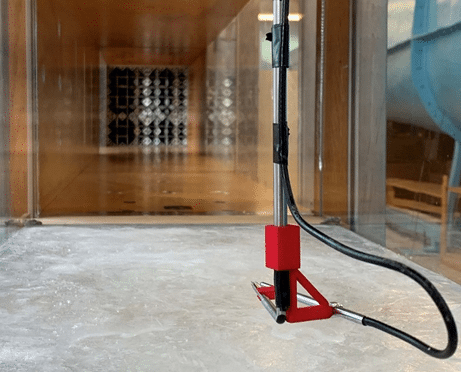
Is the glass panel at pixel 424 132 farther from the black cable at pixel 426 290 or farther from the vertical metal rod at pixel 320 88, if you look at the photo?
the black cable at pixel 426 290

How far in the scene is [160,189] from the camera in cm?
407

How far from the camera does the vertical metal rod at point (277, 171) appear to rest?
4.03ft

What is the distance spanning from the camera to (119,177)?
13.7ft

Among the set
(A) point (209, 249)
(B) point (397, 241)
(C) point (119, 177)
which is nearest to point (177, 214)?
(C) point (119, 177)

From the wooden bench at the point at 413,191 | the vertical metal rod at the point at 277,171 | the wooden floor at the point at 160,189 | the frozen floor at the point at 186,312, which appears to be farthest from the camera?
the wooden floor at the point at 160,189

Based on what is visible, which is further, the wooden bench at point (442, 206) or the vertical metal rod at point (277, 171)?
the wooden bench at point (442, 206)

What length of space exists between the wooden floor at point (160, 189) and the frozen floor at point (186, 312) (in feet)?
3.16

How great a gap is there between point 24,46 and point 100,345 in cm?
229

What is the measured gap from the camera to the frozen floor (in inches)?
53.5

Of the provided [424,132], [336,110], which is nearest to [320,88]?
[336,110]

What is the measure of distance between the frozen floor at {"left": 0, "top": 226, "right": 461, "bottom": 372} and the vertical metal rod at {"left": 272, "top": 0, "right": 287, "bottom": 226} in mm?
305

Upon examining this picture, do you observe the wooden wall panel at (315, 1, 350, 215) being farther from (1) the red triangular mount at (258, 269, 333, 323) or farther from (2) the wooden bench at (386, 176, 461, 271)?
(1) the red triangular mount at (258, 269, 333, 323)

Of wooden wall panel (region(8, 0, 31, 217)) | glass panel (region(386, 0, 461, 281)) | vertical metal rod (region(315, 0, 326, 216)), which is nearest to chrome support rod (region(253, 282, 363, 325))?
glass panel (region(386, 0, 461, 281))

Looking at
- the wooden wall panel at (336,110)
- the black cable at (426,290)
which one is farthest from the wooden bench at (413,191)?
the black cable at (426,290)
